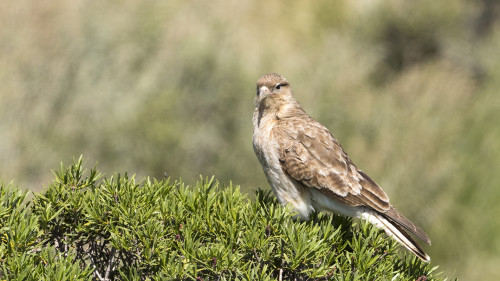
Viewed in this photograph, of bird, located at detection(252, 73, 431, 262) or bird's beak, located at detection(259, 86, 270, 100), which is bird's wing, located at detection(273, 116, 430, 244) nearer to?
bird, located at detection(252, 73, 431, 262)

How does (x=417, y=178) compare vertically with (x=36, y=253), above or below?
above

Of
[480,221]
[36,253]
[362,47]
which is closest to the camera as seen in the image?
[36,253]

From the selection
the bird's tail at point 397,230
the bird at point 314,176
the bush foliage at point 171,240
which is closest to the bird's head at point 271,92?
the bird at point 314,176

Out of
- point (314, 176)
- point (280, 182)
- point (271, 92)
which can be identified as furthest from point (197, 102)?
point (314, 176)

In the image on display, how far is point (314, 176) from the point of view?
555cm

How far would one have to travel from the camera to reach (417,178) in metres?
14.4

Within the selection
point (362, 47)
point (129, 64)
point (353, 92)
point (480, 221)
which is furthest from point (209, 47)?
point (480, 221)

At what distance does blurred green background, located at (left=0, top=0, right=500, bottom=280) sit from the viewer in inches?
559

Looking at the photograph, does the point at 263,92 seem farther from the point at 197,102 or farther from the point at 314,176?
the point at 197,102

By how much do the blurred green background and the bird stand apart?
22.4 feet

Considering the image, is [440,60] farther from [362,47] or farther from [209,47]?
[209,47]

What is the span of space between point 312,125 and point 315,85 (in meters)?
11.4

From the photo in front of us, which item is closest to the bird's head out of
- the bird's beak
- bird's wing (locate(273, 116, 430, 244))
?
the bird's beak

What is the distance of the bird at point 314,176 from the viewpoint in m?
5.42
